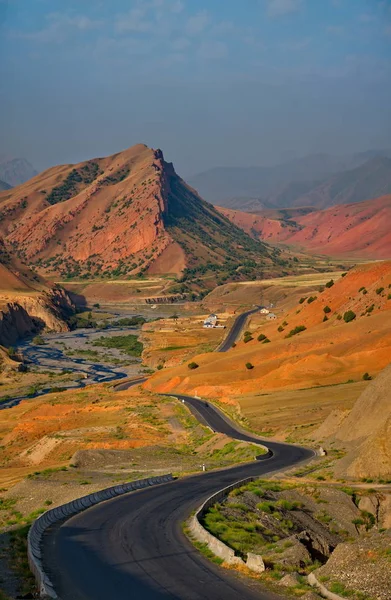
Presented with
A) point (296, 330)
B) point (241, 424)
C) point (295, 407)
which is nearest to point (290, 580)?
point (241, 424)

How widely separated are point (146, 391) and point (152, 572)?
64762mm

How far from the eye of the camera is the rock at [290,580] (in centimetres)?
1947

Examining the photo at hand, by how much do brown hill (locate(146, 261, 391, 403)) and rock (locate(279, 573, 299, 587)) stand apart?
47843mm

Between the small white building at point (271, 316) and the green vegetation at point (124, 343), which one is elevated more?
the small white building at point (271, 316)

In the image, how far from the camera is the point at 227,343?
12250 cm

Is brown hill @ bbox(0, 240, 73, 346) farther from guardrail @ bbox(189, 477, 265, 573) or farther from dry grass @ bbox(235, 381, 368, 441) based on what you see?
guardrail @ bbox(189, 477, 265, 573)

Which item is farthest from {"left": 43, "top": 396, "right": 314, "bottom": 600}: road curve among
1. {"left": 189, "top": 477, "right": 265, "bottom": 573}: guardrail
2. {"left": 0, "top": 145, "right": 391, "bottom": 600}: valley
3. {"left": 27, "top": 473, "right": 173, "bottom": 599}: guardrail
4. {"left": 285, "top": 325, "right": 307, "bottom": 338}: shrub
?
{"left": 285, "top": 325, "right": 307, "bottom": 338}: shrub

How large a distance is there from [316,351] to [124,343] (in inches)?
2677

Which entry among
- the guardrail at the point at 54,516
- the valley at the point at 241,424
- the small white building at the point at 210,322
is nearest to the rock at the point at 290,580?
the valley at the point at 241,424

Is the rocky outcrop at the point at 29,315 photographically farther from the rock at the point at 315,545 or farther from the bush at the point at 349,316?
the rock at the point at 315,545

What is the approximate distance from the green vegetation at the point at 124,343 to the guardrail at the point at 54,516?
3865 inches

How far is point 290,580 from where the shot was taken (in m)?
19.6

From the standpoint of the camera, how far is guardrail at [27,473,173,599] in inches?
769

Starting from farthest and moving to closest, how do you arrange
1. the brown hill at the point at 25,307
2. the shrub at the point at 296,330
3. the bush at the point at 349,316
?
the brown hill at the point at 25,307
the shrub at the point at 296,330
the bush at the point at 349,316
